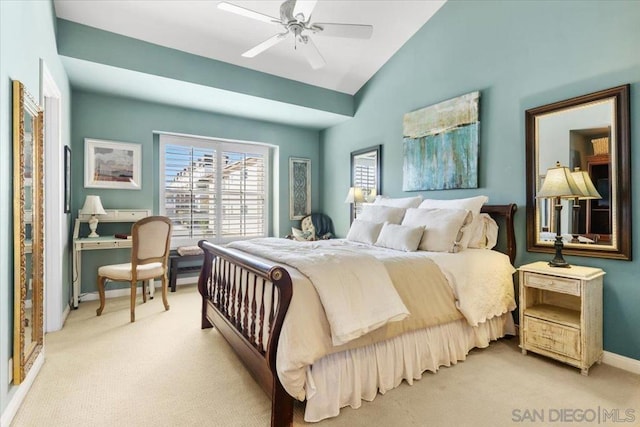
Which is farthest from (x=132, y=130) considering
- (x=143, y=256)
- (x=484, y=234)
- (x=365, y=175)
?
(x=484, y=234)

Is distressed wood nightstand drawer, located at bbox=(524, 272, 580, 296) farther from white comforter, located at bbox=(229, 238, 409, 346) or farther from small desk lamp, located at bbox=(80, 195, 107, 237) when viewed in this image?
small desk lamp, located at bbox=(80, 195, 107, 237)

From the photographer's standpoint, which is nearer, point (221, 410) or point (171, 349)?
point (221, 410)

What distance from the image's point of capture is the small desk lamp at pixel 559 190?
2438 millimetres

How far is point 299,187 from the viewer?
6.11 metres

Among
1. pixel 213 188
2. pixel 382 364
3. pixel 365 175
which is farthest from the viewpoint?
pixel 213 188

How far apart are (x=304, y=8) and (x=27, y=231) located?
8.49 ft

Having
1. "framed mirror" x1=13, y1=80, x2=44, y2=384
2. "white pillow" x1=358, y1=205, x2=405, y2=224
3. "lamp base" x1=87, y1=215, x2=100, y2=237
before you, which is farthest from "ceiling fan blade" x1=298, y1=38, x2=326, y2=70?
"lamp base" x1=87, y1=215, x2=100, y2=237

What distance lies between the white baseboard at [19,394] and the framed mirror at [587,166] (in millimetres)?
3952

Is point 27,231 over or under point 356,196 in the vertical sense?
under

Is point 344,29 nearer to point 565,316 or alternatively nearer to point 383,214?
point 383,214

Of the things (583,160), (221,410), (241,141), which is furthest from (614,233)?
(241,141)

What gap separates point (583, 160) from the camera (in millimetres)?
2617

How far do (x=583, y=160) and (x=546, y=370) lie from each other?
1.69 metres

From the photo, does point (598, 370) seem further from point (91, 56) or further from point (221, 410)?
point (91, 56)
